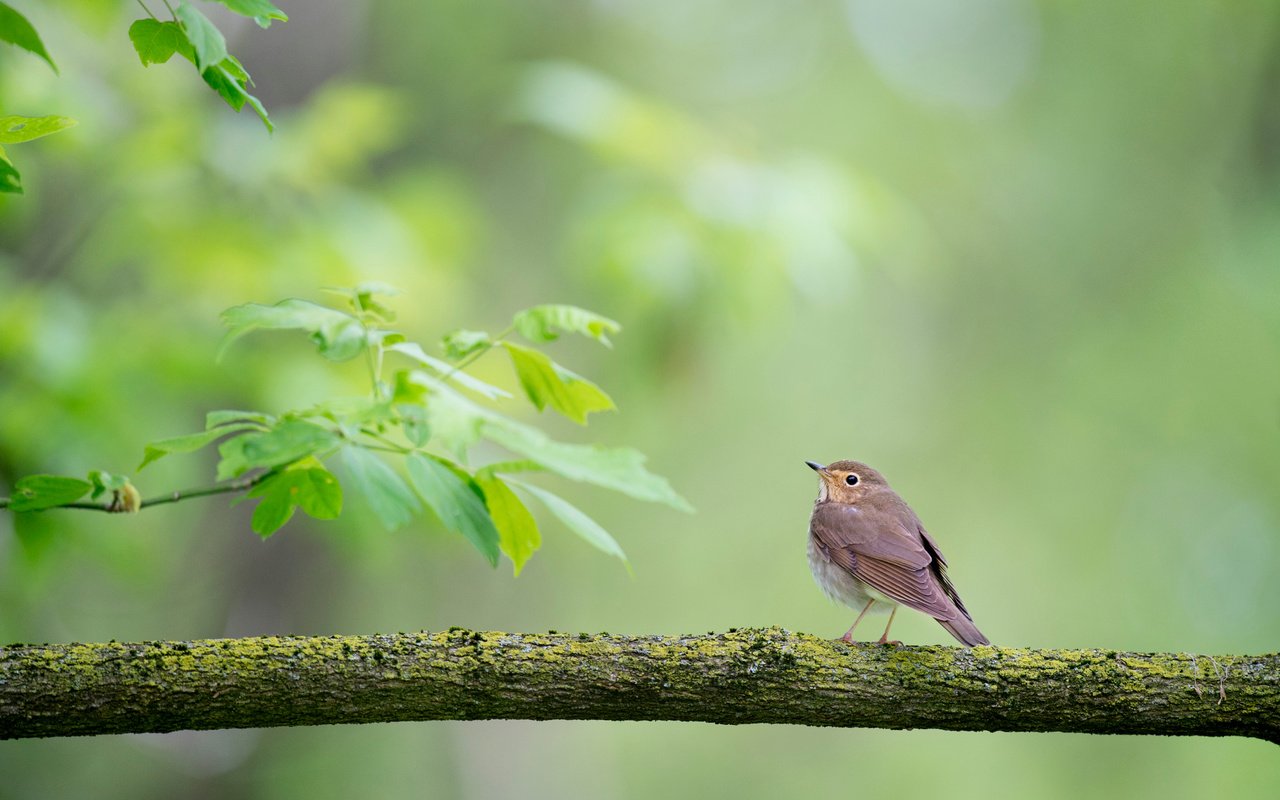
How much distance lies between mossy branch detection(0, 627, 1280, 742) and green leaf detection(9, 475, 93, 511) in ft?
1.08

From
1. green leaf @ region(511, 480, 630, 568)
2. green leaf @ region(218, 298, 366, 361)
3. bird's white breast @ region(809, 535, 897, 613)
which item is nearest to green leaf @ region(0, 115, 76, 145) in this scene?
green leaf @ region(218, 298, 366, 361)

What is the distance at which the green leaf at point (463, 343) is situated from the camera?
2.65 meters

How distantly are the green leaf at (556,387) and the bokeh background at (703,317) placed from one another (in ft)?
6.02

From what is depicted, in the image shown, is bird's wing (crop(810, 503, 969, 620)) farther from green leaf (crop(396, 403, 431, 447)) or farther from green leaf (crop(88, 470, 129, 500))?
green leaf (crop(88, 470, 129, 500))

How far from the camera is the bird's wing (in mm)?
3408

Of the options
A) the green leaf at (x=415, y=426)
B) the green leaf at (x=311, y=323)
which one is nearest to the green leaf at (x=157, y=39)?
the green leaf at (x=311, y=323)

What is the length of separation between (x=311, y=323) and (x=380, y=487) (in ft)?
1.44

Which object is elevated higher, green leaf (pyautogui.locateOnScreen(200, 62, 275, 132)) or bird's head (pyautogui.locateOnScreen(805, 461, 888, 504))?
bird's head (pyautogui.locateOnScreen(805, 461, 888, 504))

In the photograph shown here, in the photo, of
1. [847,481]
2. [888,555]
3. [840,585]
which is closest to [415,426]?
[888,555]

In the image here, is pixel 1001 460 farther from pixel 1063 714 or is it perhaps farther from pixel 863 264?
pixel 1063 714

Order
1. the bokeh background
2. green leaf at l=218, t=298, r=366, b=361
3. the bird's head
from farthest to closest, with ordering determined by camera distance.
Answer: the bokeh background < the bird's head < green leaf at l=218, t=298, r=366, b=361

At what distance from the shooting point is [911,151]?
1197 centimetres

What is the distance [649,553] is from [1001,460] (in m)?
3.91

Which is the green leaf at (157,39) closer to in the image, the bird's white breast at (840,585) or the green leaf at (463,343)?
the green leaf at (463,343)
